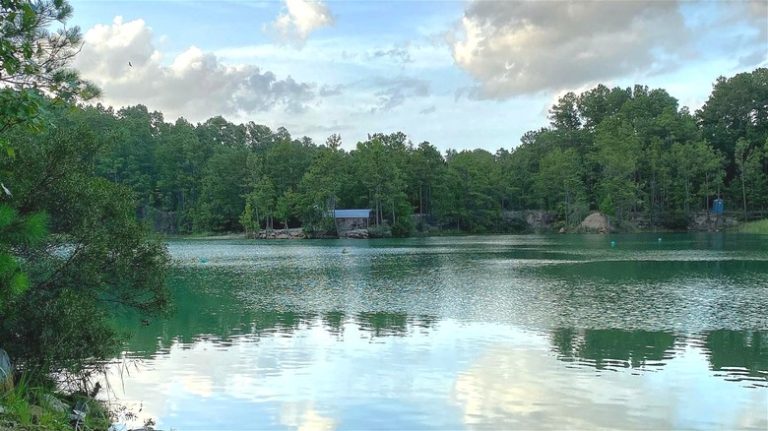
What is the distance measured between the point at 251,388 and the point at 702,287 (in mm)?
20628

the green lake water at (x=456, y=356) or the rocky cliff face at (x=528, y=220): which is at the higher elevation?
the rocky cliff face at (x=528, y=220)

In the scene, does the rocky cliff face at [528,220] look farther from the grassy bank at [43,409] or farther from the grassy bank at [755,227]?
the grassy bank at [43,409]

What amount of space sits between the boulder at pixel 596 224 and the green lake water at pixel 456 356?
5121 cm

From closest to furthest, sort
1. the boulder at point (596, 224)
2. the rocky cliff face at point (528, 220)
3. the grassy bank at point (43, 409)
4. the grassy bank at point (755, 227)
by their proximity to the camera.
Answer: the grassy bank at point (43, 409)
the grassy bank at point (755, 227)
the boulder at point (596, 224)
the rocky cliff face at point (528, 220)

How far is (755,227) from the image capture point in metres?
75.1

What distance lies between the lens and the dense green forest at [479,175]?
7919cm

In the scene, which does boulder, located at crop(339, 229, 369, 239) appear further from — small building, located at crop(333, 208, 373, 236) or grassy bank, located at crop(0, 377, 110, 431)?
grassy bank, located at crop(0, 377, 110, 431)

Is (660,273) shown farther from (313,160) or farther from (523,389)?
(313,160)

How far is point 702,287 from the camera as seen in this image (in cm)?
2512

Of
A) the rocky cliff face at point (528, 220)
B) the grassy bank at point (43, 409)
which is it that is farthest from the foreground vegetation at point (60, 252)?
the rocky cliff face at point (528, 220)

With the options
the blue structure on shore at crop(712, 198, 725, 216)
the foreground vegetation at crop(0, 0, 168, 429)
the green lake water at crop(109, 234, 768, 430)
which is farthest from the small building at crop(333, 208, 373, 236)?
the foreground vegetation at crop(0, 0, 168, 429)

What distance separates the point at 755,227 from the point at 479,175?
114 ft

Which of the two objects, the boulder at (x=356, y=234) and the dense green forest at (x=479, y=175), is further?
the dense green forest at (x=479, y=175)

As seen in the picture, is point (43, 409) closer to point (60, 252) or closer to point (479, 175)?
point (60, 252)
